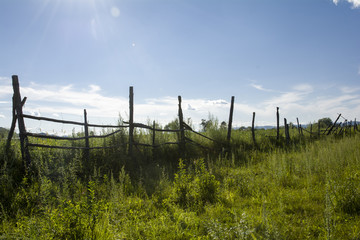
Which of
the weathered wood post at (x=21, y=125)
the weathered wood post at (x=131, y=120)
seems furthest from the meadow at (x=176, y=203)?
the weathered wood post at (x=131, y=120)

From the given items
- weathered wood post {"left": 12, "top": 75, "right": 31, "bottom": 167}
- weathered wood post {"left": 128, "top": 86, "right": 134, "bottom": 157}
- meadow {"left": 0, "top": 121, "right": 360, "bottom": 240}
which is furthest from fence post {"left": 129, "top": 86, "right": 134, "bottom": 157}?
weathered wood post {"left": 12, "top": 75, "right": 31, "bottom": 167}

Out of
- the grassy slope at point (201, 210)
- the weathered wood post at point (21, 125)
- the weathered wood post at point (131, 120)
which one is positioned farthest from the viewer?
the weathered wood post at point (131, 120)

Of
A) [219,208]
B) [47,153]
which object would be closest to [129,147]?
[47,153]

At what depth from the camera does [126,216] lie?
3.62 meters

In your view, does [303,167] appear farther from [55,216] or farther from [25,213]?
[25,213]

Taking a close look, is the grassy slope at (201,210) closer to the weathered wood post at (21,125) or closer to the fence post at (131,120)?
the weathered wood post at (21,125)

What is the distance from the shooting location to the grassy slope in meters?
2.79

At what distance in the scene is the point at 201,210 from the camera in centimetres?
391

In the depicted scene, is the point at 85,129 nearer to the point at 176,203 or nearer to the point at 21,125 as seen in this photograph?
the point at 21,125

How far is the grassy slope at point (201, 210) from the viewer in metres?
2.79

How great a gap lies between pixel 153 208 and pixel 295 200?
260 centimetres

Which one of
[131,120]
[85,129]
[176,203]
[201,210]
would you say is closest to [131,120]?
[131,120]

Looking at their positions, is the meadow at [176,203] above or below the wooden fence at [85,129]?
below

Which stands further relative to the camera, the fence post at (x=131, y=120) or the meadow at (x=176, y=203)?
the fence post at (x=131, y=120)
